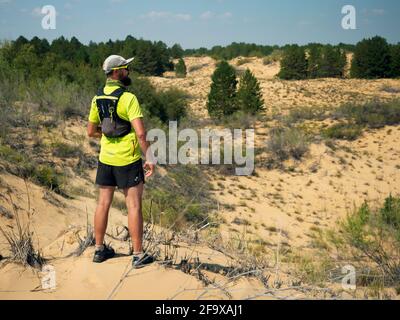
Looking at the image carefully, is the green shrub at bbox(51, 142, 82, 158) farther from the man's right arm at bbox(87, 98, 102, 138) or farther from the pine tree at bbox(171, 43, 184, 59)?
the pine tree at bbox(171, 43, 184, 59)

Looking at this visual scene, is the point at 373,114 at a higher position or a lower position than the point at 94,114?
lower

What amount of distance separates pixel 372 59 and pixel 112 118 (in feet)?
154

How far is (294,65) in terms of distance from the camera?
45.8 metres

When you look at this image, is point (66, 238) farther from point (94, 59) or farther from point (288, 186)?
point (94, 59)

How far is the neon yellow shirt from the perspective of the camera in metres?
2.94

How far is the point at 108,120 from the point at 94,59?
41.6 m

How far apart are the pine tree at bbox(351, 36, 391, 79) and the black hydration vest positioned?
46439 mm

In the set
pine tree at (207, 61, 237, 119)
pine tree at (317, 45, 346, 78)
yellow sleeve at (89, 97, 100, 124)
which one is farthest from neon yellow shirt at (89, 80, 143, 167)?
pine tree at (317, 45, 346, 78)

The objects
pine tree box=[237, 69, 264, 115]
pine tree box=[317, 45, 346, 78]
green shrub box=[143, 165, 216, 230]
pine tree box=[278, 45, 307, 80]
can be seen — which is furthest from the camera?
pine tree box=[317, 45, 346, 78]

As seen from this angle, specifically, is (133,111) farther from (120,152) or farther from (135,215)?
(135,215)

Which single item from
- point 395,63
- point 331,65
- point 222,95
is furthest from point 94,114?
point 331,65

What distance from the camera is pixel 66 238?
12.2 ft

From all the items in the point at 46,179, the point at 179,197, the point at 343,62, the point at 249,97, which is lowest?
the point at 179,197
